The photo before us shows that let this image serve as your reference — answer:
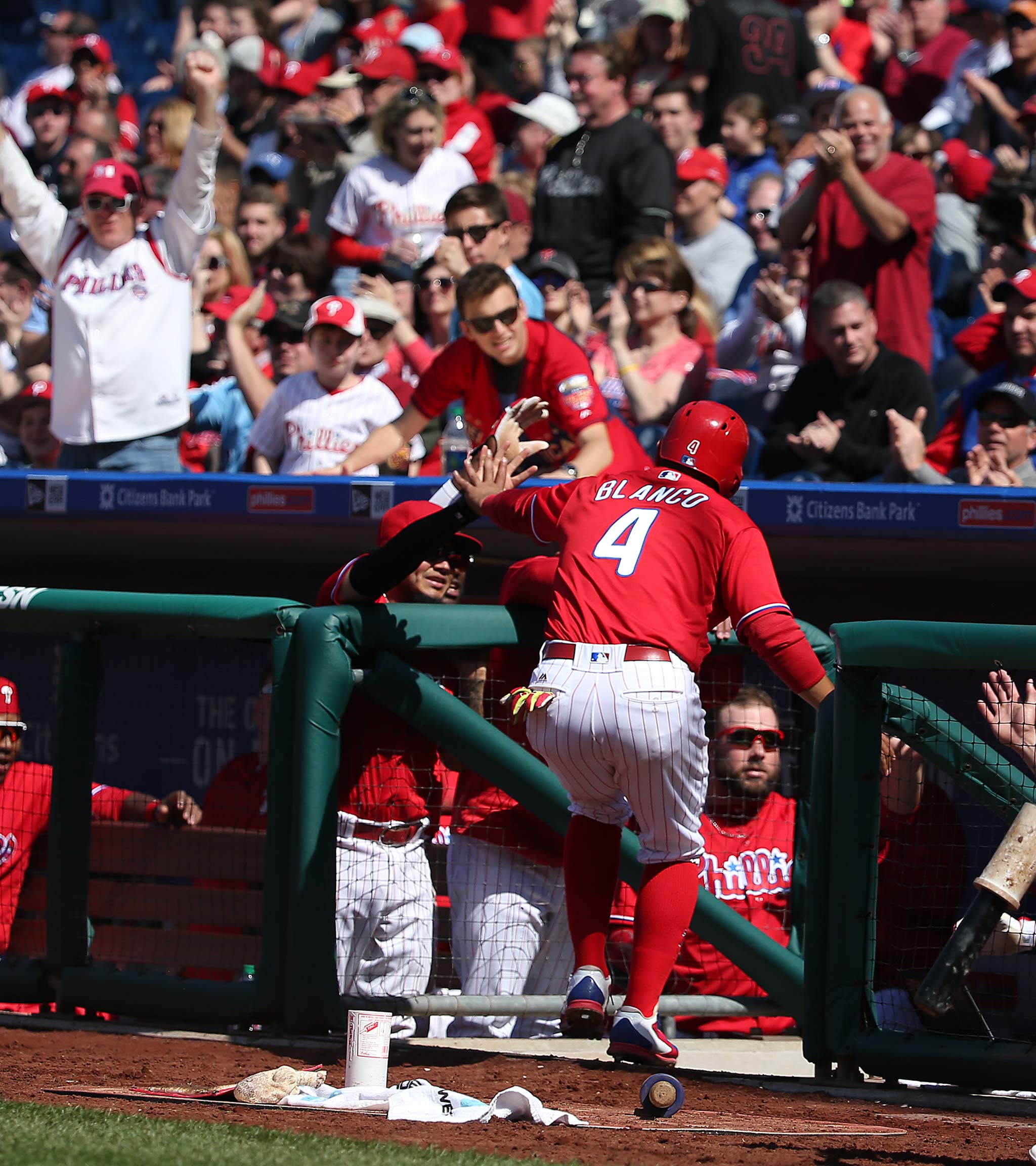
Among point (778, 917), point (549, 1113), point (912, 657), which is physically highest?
point (912, 657)

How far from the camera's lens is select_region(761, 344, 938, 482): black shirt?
6.14 m

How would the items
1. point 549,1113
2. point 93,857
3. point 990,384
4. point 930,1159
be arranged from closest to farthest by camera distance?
point 930,1159 < point 549,1113 < point 93,857 < point 990,384

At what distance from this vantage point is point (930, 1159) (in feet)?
10.5

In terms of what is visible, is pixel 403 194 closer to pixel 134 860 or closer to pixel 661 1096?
pixel 134 860

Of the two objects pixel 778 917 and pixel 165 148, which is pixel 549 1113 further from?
pixel 165 148

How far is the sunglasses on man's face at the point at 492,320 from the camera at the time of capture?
5.45m

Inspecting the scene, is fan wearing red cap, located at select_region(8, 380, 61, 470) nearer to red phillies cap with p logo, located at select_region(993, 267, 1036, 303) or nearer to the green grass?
red phillies cap with p logo, located at select_region(993, 267, 1036, 303)

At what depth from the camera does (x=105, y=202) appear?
6.90m

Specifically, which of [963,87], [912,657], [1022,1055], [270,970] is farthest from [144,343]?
[963,87]

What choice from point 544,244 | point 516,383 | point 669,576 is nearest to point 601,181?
point 544,244

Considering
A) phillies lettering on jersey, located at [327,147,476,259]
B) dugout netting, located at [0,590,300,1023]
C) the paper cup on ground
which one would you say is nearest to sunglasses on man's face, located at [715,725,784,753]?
dugout netting, located at [0,590,300,1023]

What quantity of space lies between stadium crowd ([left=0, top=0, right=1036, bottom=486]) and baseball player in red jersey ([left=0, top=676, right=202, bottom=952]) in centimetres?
174

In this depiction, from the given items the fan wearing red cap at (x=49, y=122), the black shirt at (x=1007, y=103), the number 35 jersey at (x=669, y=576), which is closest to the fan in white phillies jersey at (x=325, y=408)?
the number 35 jersey at (x=669, y=576)

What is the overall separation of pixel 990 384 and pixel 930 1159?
3718 mm
